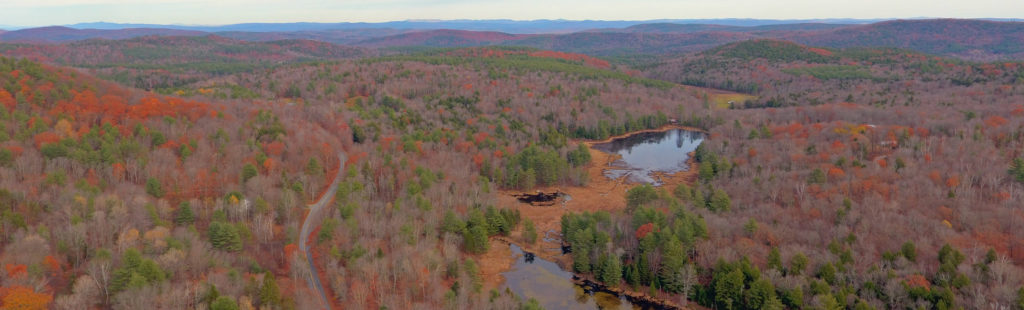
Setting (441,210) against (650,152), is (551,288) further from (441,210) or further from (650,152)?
(650,152)

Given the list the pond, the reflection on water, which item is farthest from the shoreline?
the pond

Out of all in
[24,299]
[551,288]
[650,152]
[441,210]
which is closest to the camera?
[24,299]

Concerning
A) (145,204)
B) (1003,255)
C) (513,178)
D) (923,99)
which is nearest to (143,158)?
(145,204)

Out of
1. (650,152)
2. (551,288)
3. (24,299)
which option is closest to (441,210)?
(551,288)

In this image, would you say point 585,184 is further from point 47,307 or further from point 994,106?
point 994,106

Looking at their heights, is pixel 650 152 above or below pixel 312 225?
below

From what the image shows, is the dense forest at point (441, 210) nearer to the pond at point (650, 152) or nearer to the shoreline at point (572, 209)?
the shoreline at point (572, 209)

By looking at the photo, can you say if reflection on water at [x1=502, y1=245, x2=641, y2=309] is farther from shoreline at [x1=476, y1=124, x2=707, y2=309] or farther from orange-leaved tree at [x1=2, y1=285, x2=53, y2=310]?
orange-leaved tree at [x1=2, y1=285, x2=53, y2=310]
